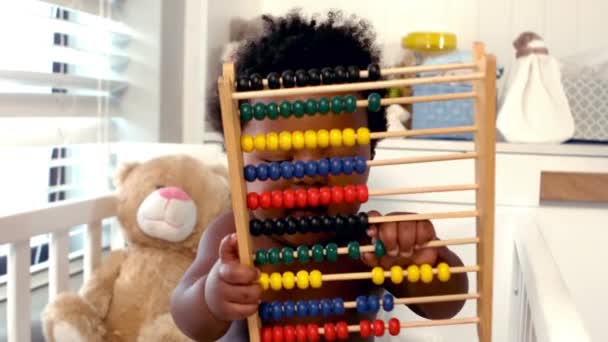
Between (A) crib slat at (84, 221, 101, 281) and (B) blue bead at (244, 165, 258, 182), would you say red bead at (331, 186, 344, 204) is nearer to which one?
(B) blue bead at (244, 165, 258, 182)

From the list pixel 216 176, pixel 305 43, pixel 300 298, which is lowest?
pixel 300 298

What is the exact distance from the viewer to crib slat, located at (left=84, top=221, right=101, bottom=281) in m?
1.03

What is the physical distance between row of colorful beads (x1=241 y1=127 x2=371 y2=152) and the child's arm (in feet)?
0.31

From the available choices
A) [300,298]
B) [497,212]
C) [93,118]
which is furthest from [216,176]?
[497,212]

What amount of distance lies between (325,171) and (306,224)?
0.05 m

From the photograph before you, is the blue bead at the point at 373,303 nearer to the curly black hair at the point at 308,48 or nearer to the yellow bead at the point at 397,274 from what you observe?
the yellow bead at the point at 397,274

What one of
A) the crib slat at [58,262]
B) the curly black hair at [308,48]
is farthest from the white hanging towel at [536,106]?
the crib slat at [58,262]

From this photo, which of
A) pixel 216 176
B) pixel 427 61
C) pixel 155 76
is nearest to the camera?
pixel 216 176

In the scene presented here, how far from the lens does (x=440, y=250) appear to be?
747 mm

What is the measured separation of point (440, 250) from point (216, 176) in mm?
447

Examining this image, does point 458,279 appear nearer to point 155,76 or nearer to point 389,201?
point 389,201

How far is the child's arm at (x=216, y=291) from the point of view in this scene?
650mm

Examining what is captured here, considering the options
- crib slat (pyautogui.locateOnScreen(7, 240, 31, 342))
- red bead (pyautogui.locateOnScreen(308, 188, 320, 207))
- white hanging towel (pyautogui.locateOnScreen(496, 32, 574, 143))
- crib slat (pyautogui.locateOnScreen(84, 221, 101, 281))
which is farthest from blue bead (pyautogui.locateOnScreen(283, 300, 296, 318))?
white hanging towel (pyautogui.locateOnScreen(496, 32, 574, 143))

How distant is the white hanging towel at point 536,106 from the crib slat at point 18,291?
734 millimetres
